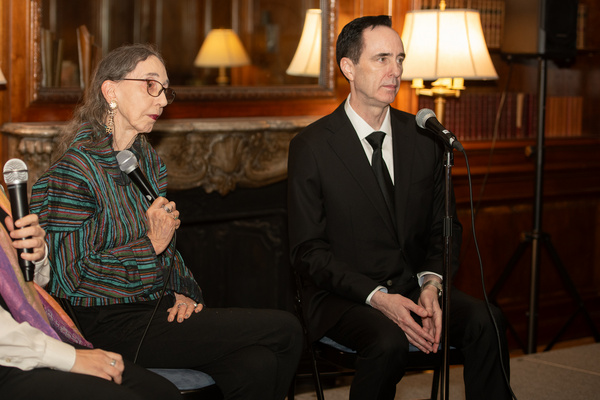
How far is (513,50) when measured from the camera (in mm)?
3959

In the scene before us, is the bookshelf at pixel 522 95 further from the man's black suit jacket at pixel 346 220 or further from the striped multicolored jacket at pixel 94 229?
the striped multicolored jacket at pixel 94 229

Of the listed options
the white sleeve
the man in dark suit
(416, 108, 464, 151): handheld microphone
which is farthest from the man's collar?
the white sleeve

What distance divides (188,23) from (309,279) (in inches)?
83.3

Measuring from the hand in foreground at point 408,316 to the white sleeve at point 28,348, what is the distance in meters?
0.98

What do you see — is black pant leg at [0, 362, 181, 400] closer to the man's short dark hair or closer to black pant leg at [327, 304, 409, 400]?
black pant leg at [327, 304, 409, 400]

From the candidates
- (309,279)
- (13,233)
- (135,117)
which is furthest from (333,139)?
(13,233)

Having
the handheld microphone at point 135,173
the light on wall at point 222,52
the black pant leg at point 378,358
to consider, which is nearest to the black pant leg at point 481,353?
the black pant leg at point 378,358

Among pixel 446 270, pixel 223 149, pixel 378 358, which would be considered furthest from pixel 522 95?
pixel 378 358

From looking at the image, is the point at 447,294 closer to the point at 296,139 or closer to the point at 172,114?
the point at 296,139

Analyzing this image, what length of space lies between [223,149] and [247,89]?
42cm

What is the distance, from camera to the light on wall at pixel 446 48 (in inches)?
131

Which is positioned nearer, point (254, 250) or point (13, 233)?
point (13, 233)

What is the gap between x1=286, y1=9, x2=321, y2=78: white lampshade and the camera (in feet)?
12.2

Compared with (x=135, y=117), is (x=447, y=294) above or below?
below
